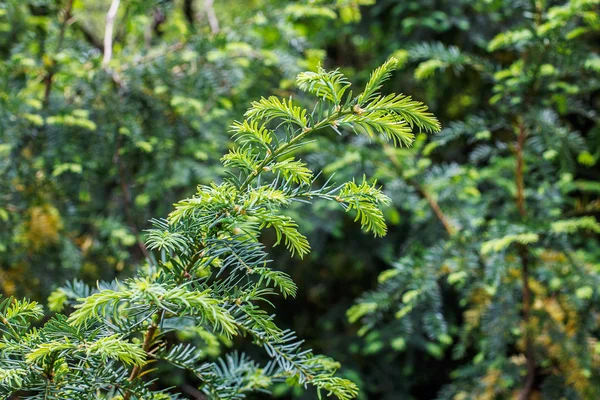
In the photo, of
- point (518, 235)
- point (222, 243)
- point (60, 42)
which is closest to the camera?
point (222, 243)

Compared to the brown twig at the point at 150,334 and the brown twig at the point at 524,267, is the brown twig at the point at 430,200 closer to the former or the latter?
the brown twig at the point at 524,267

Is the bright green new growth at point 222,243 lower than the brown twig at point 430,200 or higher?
higher

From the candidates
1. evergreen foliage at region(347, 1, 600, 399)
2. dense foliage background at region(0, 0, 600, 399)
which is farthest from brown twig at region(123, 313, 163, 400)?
evergreen foliage at region(347, 1, 600, 399)

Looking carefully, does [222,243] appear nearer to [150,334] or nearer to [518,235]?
[150,334]

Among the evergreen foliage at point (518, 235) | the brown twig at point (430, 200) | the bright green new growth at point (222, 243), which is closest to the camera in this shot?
the bright green new growth at point (222, 243)

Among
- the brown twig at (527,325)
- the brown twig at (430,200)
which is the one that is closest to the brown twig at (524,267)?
the brown twig at (527,325)

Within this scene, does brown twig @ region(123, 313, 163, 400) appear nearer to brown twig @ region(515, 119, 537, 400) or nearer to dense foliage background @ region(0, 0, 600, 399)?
dense foliage background @ region(0, 0, 600, 399)

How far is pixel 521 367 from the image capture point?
149cm

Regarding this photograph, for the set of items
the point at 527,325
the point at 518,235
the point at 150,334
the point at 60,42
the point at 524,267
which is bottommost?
the point at 527,325

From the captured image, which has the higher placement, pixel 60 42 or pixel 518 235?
pixel 60 42

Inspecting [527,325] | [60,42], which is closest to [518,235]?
[527,325]

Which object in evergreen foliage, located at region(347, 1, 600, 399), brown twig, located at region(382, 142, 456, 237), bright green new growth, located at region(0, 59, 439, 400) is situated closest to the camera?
bright green new growth, located at region(0, 59, 439, 400)

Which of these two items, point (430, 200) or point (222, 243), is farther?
point (430, 200)

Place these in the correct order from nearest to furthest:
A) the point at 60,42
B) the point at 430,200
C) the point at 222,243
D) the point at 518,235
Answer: the point at 222,243
the point at 518,235
the point at 60,42
the point at 430,200
